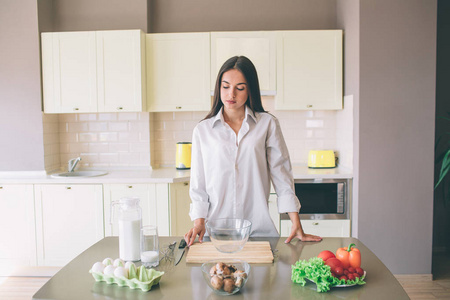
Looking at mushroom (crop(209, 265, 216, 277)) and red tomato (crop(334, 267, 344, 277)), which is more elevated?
mushroom (crop(209, 265, 216, 277))

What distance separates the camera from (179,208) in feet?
12.8

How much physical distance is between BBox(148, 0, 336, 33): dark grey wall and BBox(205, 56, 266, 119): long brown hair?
2.52 metres

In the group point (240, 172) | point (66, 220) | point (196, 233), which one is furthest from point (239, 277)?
point (66, 220)

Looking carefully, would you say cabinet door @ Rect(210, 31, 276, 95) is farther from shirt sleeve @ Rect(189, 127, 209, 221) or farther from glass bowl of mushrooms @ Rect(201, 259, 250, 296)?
glass bowl of mushrooms @ Rect(201, 259, 250, 296)

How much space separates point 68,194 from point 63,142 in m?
0.88

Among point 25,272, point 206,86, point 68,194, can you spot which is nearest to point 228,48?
point 206,86

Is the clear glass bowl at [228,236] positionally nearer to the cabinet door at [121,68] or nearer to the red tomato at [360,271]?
the red tomato at [360,271]

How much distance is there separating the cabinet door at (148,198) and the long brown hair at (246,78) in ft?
6.05

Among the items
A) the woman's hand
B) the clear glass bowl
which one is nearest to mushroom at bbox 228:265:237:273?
the clear glass bowl

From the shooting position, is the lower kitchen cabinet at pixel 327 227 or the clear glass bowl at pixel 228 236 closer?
the clear glass bowl at pixel 228 236

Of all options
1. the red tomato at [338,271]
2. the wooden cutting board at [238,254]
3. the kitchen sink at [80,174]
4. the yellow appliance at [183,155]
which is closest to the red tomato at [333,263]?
the red tomato at [338,271]

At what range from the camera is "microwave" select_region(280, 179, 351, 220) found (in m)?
3.84

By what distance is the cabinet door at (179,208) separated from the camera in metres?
3.86

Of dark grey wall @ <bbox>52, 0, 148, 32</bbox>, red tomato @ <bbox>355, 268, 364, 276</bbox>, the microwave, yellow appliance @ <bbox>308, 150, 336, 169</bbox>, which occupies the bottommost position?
the microwave
